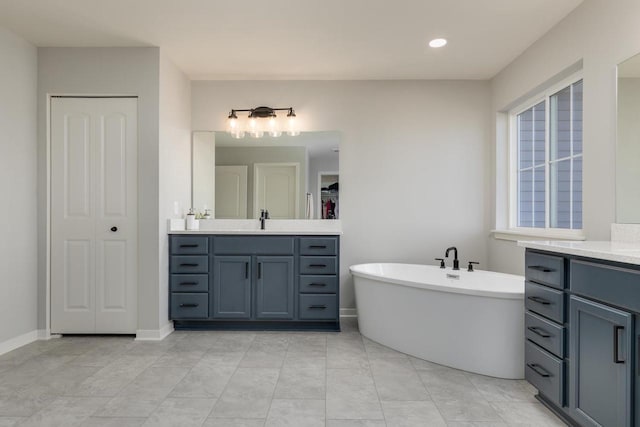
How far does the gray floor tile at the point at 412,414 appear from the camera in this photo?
80.4 inches

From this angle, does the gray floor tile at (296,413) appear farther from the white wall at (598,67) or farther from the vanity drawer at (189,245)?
the white wall at (598,67)

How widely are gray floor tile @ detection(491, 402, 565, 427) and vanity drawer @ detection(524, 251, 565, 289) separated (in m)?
0.69

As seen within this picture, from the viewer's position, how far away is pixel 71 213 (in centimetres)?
349

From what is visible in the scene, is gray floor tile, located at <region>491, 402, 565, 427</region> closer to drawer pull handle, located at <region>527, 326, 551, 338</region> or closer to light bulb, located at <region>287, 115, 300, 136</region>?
drawer pull handle, located at <region>527, 326, 551, 338</region>

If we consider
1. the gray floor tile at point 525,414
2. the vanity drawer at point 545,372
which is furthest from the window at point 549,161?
the gray floor tile at point 525,414

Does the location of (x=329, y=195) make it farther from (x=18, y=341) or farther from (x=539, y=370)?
(x=18, y=341)

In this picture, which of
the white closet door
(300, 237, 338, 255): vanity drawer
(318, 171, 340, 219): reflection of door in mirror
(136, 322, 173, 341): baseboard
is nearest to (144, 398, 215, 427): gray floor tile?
(136, 322, 173, 341): baseboard

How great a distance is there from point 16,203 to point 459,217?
13.0 feet

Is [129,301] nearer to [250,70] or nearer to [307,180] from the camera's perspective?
[307,180]

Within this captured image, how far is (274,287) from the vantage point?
3674mm

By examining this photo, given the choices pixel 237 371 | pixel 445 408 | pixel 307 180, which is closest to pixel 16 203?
pixel 237 371

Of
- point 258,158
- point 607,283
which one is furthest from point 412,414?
point 258,158

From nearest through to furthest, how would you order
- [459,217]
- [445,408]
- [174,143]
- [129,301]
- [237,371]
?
[445,408] → [237,371] → [129,301] → [174,143] → [459,217]

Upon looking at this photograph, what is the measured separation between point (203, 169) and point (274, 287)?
149 cm
